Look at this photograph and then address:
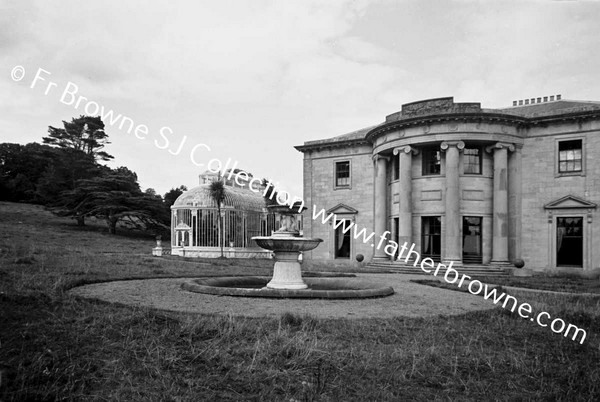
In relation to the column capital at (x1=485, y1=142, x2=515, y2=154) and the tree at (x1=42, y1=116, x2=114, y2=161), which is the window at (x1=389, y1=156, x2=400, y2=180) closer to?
the column capital at (x1=485, y1=142, x2=515, y2=154)

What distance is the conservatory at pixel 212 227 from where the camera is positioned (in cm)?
3128

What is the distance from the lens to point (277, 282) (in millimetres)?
12523

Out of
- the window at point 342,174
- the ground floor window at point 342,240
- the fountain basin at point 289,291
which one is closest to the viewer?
the fountain basin at point 289,291

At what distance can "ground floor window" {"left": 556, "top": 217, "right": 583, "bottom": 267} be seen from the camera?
23.2 metres

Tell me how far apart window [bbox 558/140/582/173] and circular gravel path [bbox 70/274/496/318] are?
Answer: 1475 centimetres

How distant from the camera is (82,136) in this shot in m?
55.6

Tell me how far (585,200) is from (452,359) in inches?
832

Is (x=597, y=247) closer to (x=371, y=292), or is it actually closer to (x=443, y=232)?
(x=443, y=232)

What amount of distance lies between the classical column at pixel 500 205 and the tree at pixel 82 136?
152 ft

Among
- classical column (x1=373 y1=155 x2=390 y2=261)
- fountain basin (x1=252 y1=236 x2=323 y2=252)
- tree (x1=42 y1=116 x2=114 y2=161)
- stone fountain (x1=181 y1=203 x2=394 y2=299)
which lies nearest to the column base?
classical column (x1=373 y1=155 x2=390 y2=261)

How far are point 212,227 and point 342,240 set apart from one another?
29.8 feet

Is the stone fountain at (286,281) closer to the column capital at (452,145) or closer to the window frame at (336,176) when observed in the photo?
the column capital at (452,145)

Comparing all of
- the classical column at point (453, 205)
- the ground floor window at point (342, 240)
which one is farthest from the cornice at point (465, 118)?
the ground floor window at point (342, 240)

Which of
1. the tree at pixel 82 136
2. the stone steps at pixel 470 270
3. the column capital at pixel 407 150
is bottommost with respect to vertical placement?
the stone steps at pixel 470 270
